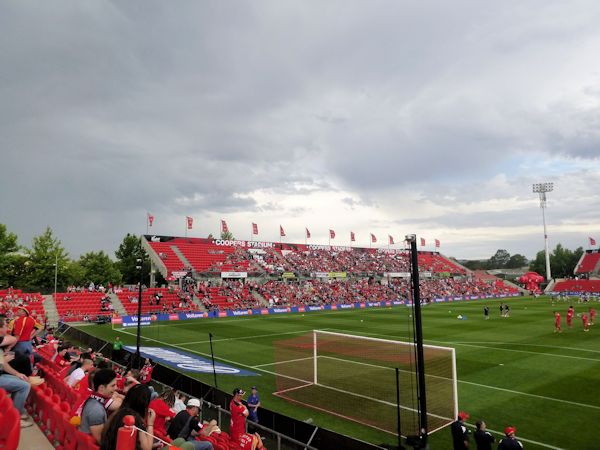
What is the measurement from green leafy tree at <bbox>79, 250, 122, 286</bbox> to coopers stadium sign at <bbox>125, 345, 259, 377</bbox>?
4517cm

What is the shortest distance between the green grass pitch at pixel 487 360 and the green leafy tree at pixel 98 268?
31.5 m

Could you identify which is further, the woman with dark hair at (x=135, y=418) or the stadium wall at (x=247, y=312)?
the stadium wall at (x=247, y=312)

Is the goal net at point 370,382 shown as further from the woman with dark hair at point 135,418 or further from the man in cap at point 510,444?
the woman with dark hair at point 135,418

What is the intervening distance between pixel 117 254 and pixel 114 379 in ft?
267

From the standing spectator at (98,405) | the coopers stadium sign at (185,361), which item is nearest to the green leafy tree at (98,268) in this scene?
the coopers stadium sign at (185,361)

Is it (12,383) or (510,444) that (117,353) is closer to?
(12,383)

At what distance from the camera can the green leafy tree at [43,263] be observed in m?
50.6

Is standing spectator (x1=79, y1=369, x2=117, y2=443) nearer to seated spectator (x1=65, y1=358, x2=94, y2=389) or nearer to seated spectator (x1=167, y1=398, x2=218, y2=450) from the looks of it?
seated spectator (x1=167, y1=398, x2=218, y2=450)

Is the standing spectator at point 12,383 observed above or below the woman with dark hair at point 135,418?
below

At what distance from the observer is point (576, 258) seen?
108 m

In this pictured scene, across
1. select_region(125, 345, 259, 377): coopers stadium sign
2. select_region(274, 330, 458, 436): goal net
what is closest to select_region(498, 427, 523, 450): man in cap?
select_region(274, 330, 458, 436): goal net

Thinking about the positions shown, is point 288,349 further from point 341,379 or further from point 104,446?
point 104,446

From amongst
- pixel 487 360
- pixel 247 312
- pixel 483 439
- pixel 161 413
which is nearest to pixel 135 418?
pixel 161 413

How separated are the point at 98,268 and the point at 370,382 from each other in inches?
2327
